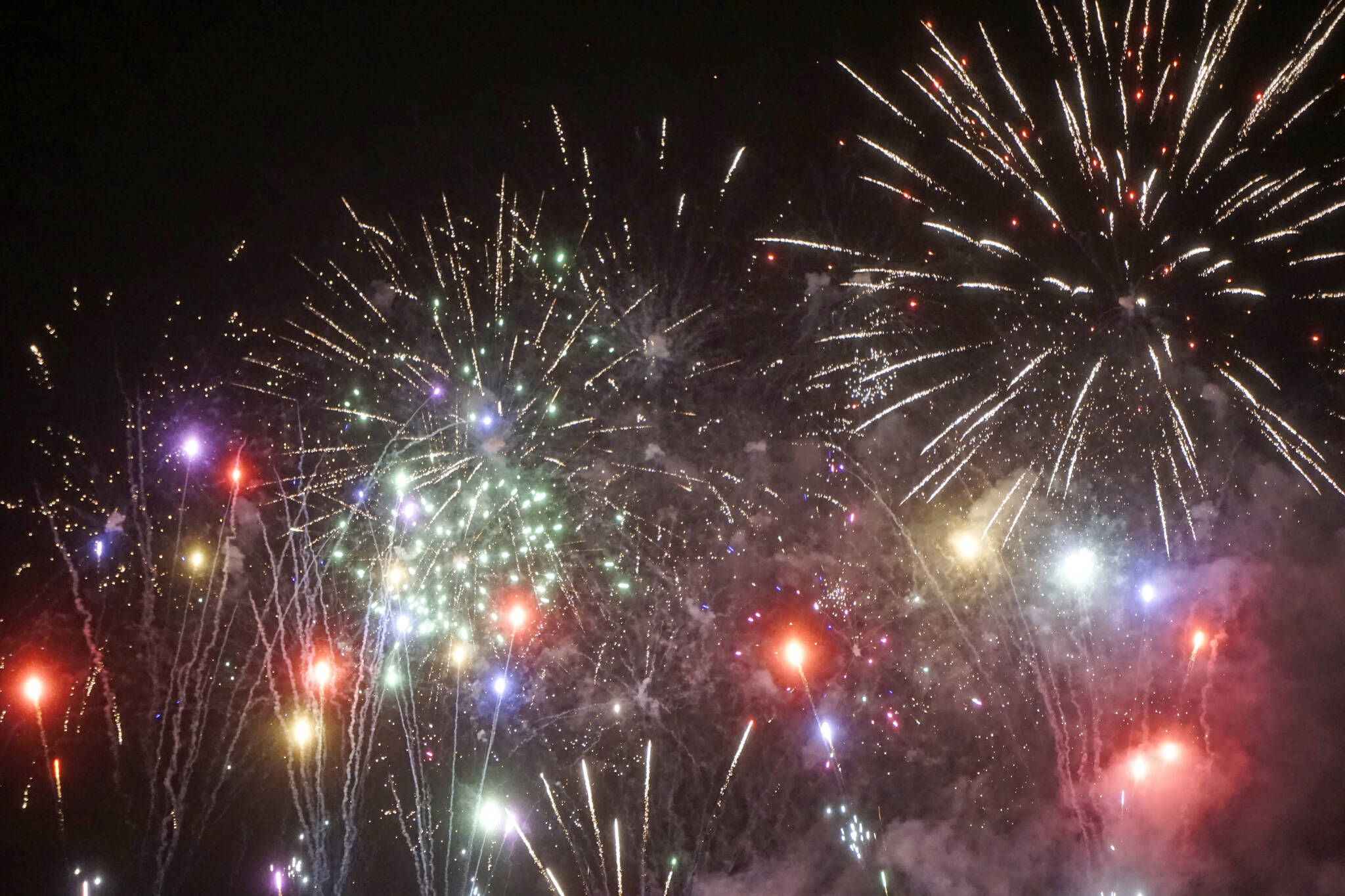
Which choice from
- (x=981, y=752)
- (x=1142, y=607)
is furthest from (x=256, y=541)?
(x=1142, y=607)

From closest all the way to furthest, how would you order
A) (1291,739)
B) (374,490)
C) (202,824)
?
1. (374,490)
2. (1291,739)
3. (202,824)

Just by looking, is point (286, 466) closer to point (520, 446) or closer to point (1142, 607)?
point (520, 446)

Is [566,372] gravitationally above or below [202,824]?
above

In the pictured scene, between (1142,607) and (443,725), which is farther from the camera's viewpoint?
(443,725)

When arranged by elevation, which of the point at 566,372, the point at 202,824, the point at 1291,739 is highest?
the point at 566,372

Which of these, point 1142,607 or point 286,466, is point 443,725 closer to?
point 286,466

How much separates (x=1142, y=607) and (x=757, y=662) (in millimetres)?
5634

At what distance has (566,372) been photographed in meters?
11.0

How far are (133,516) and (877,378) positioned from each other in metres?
9.75

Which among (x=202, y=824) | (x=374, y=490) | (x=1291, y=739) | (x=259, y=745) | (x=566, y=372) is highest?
(x=566, y=372)

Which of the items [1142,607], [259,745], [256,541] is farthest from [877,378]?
[259,745]

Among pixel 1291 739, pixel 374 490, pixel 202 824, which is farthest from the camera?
pixel 202 824

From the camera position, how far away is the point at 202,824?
12.9 metres

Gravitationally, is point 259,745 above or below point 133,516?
below
